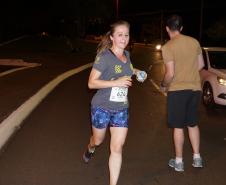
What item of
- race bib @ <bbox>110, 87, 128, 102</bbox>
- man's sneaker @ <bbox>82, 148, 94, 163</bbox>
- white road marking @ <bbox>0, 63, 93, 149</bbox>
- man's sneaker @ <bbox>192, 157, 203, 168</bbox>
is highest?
race bib @ <bbox>110, 87, 128, 102</bbox>

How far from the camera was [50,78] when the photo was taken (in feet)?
56.7

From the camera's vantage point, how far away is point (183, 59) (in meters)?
6.10

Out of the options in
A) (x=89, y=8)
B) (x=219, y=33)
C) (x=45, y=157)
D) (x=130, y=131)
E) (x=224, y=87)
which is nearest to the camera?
(x=45, y=157)

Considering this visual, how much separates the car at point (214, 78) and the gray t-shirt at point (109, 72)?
6059 mm

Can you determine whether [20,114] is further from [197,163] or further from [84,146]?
[197,163]

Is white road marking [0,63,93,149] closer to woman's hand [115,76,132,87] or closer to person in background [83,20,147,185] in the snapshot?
person in background [83,20,147,185]

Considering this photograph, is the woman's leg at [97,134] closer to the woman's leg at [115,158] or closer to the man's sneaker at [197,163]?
the woman's leg at [115,158]

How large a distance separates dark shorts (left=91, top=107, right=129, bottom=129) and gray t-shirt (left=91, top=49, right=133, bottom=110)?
0.17ft

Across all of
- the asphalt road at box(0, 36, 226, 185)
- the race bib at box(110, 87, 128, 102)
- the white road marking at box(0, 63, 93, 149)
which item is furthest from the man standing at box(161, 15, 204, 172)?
the white road marking at box(0, 63, 93, 149)

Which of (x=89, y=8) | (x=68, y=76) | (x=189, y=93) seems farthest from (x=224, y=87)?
(x=89, y=8)

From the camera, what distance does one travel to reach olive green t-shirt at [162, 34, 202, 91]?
19.9 feet

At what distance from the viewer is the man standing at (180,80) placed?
6070mm

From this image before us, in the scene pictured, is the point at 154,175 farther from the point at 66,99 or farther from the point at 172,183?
the point at 66,99

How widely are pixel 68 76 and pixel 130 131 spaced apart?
11.0 m
